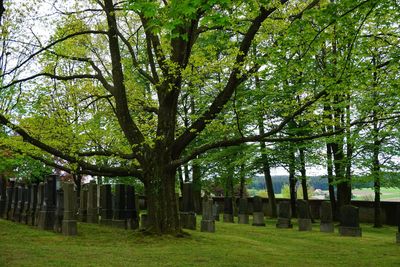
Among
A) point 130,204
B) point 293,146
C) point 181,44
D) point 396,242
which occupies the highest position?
point 181,44

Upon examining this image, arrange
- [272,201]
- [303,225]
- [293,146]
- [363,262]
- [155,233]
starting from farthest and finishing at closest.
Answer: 1. [272,201]
2. [293,146]
3. [303,225]
4. [155,233]
5. [363,262]

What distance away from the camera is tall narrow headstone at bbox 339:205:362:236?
15000 millimetres

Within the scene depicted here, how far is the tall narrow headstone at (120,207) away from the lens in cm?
1482

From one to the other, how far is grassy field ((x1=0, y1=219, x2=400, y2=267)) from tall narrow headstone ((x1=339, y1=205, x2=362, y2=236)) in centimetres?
103

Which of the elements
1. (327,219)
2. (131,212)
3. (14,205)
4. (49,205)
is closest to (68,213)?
(49,205)

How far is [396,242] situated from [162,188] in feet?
24.8

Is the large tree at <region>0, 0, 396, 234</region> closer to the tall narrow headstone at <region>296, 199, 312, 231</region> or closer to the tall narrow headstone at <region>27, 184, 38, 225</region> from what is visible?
the tall narrow headstone at <region>27, 184, 38, 225</region>

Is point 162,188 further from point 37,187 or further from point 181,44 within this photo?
point 37,187

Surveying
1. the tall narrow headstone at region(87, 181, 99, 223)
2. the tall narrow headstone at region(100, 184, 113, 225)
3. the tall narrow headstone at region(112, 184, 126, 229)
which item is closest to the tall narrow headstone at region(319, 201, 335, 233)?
the tall narrow headstone at region(112, 184, 126, 229)

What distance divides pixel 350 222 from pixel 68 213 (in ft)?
31.5

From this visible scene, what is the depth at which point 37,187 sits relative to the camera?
1559cm

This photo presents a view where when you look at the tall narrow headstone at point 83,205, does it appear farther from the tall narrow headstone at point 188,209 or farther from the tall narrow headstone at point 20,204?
the tall narrow headstone at point 188,209

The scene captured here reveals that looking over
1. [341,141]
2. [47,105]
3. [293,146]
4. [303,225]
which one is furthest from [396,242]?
[47,105]

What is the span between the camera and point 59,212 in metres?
13.9
